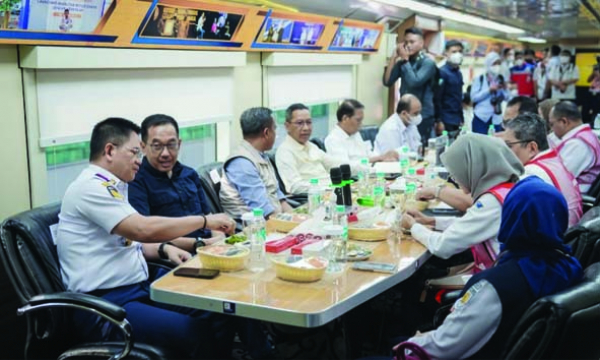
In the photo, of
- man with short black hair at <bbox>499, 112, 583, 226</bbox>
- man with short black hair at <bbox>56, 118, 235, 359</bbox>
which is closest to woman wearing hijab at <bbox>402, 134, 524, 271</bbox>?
man with short black hair at <bbox>499, 112, 583, 226</bbox>

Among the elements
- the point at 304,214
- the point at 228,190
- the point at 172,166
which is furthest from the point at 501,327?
the point at 228,190

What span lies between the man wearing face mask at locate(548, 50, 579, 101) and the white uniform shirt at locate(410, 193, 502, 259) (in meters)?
10.7

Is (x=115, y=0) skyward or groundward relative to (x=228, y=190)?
skyward

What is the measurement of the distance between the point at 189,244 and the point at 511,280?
71.9 inches

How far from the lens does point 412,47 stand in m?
7.00

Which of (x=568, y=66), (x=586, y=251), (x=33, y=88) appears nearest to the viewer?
(x=586, y=251)

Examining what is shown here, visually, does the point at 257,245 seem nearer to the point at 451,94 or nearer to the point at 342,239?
the point at 342,239

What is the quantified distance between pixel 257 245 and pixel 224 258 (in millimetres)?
244

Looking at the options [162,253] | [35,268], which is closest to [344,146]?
[162,253]

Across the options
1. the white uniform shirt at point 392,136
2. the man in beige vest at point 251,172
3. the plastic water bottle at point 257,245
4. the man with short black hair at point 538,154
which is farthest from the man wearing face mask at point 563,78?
the plastic water bottle at point 257,245

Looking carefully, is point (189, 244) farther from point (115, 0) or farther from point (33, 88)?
point (115, 0)

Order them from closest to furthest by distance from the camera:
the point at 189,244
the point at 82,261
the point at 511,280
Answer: the point at 511,280, the point at 82,261, the point at 189,244

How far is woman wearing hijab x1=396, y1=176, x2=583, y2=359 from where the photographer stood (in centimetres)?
187

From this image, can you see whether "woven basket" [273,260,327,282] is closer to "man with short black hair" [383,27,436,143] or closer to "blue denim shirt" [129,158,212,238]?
"blue denim shirt" [129,158,212,238]
